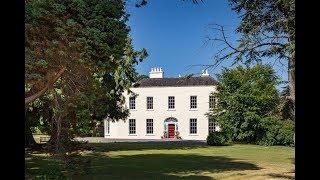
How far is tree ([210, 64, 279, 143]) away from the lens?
45.2m

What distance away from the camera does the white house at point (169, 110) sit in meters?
58.8

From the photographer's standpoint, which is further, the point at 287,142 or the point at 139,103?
the point at 139,103

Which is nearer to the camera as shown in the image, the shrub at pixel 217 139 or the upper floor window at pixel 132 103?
the shrub at pixel 217 139

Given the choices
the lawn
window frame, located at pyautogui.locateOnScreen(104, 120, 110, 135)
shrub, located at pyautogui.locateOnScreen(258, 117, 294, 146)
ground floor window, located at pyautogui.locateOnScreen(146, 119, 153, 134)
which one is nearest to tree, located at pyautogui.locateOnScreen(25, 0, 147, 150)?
the lawn

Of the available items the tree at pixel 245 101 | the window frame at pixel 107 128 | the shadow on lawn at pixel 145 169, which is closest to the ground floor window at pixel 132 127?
the window frame at pixel 107 128

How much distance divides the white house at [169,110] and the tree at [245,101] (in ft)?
35.7

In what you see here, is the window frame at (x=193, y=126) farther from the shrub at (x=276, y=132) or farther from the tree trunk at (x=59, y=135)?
the tree trunk at (x=59, y=135)

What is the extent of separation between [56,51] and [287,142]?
34058 mm

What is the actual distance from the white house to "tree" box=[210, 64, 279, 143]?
35.7 feet

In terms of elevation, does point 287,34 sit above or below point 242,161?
above

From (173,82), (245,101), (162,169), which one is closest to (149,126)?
(173,82)
